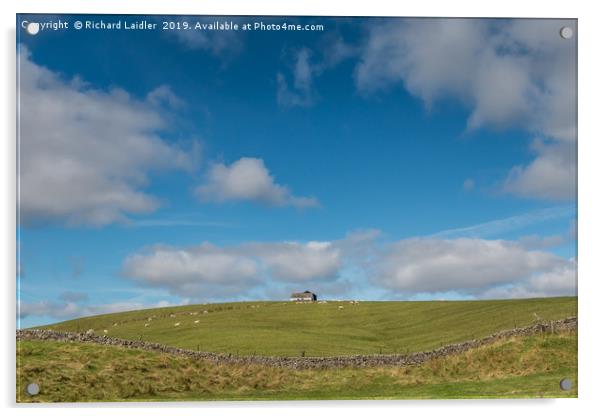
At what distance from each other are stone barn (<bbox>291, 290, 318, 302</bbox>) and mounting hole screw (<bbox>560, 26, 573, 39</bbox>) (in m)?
11.8

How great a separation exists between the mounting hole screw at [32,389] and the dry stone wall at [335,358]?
172 cm

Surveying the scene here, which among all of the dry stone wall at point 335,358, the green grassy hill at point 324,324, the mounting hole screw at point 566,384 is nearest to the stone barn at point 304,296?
the green grassy hill at point 324,324

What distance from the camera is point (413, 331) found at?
21203 mm

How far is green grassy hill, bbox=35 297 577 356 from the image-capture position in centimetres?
2008

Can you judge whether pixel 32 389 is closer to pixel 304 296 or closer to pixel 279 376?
pixel 279 376

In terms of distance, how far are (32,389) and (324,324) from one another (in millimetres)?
9619

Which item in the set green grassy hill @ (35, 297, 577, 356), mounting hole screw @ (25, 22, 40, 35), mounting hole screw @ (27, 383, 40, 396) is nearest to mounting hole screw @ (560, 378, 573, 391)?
green grassy hill @ (35, 297, 577, 356)

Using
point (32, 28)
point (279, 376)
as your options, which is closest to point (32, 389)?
point (279, 376)

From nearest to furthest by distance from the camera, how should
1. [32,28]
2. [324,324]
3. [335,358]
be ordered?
[32,28] < [335,358] < [324,324]

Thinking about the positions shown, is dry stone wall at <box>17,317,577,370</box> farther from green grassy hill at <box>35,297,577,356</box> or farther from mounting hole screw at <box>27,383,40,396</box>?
mounting hole screw at <box>27,383,40,396</box>

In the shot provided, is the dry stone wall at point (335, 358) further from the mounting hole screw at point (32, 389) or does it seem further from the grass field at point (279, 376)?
the mounting hole screw at point (32, 389)

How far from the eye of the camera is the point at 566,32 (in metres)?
19.2

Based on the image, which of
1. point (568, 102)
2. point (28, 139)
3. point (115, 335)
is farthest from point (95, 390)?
point (568, 102)

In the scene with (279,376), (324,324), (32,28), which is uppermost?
(32,28)
